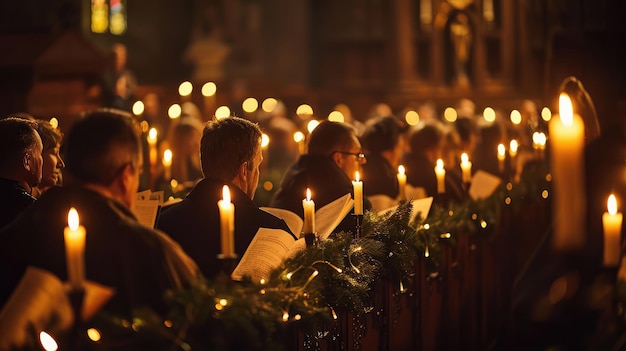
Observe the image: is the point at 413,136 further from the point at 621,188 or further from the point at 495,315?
the point at 621,188

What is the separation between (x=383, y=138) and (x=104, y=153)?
15.3 feet

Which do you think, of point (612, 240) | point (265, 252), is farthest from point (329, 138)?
point (612, 240)

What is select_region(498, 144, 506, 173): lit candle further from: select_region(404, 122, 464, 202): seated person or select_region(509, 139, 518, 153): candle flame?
select_region(404, 122, 464, 202): seated person

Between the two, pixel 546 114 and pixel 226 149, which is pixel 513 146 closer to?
pixel 546 114

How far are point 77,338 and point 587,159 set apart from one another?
3123 millimetres

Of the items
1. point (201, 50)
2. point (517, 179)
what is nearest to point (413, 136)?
point (517, 179)

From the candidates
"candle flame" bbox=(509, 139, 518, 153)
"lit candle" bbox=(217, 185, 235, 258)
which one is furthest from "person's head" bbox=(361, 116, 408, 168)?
"lit candle" bbox=(217, 185, 235, 258)

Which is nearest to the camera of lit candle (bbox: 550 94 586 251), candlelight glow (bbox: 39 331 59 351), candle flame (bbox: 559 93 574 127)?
lit candle (bbox: 550 94 586 251)

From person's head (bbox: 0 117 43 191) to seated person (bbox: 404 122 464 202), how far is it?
149 inches

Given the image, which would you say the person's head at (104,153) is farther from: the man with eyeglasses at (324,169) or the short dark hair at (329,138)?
the short dark hair at (329,138)

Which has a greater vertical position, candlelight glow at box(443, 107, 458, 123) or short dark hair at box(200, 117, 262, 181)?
short dark hair at box(200, 117, 262, 181)

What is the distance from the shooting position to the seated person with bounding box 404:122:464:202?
8.80 meters

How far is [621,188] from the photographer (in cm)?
545

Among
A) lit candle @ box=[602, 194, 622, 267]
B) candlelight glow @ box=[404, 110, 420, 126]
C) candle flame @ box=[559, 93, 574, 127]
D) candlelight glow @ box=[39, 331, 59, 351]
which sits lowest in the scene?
candlelight glow @ box=[404, 110, 420, 126]
